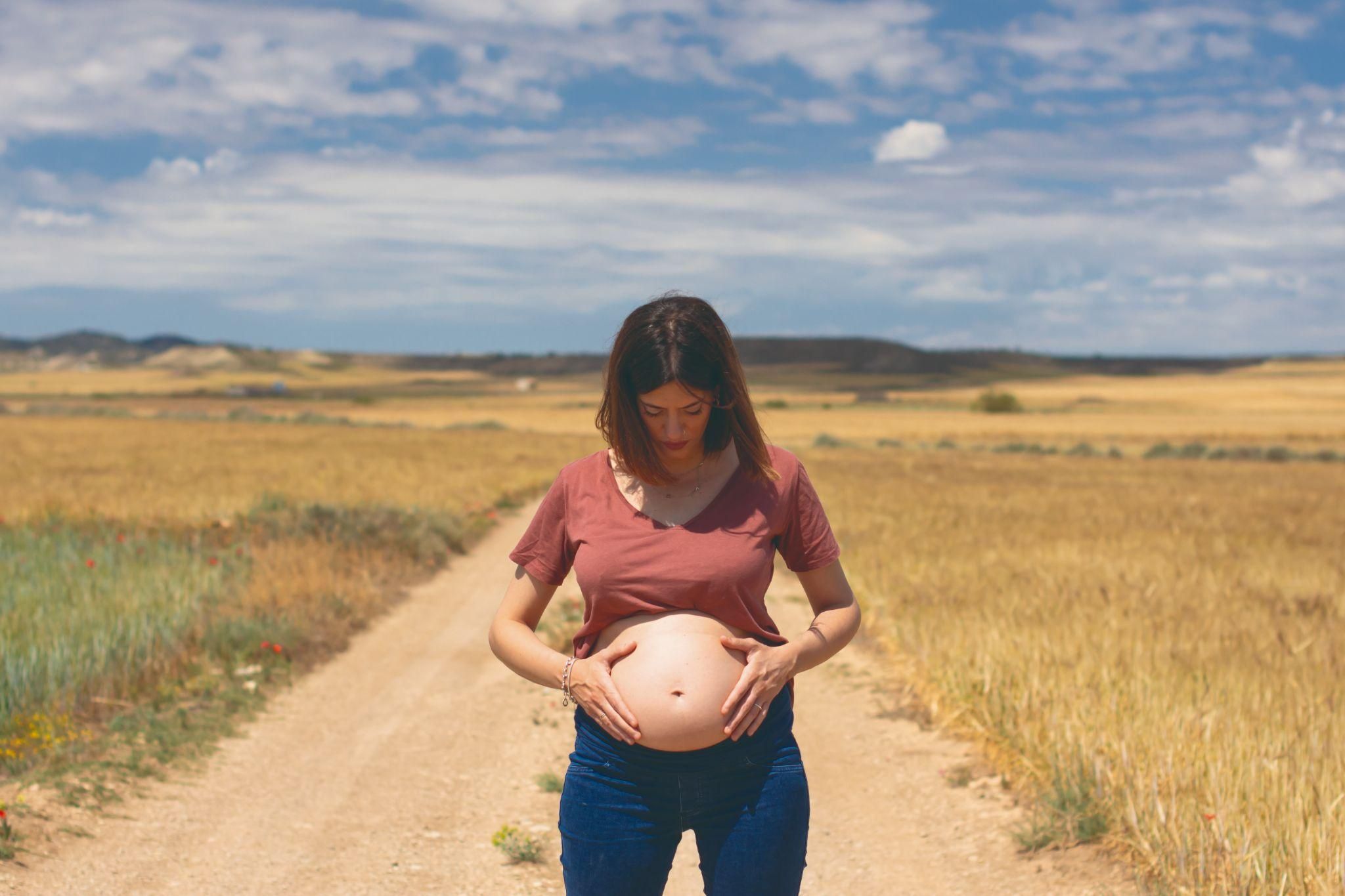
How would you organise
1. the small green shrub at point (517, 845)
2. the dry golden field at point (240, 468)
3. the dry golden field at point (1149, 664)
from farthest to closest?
the dry golden field at point (240, 468) → the small green shrub at point (517, 845) → the dry golden field at point (1149, 664)

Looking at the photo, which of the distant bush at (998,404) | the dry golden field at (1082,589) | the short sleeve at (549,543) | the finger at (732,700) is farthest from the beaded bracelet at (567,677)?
the distant bush at (998,404)

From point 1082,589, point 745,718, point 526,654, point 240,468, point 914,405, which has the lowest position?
point 240,468

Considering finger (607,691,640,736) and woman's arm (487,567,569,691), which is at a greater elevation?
woman's arm (487,567,569,691)

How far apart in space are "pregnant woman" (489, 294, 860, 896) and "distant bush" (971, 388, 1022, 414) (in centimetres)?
10994

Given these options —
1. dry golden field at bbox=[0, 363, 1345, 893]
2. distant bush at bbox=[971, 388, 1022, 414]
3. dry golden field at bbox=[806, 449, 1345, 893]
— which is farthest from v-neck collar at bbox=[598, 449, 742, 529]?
distant bush at bbox=[971, 388, 1022, 414]

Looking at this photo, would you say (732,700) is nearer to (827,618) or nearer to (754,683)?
(754,683)

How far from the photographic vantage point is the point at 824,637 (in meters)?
3.26

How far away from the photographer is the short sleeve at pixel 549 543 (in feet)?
10.8

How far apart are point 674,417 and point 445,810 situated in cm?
426

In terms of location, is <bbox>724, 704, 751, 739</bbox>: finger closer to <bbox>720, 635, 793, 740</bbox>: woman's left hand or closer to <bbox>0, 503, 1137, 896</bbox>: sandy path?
<bbox>720, 635, 793, 740</bbox>: woman's left hand

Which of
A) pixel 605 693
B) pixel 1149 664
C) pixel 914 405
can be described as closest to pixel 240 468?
pixel 1149 664

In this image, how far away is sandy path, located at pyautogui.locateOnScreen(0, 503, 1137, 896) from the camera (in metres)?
5.54

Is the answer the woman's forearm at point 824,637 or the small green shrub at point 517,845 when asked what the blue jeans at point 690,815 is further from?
the small green shrub at point 517,845

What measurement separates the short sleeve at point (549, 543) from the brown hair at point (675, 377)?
23 centimetres
